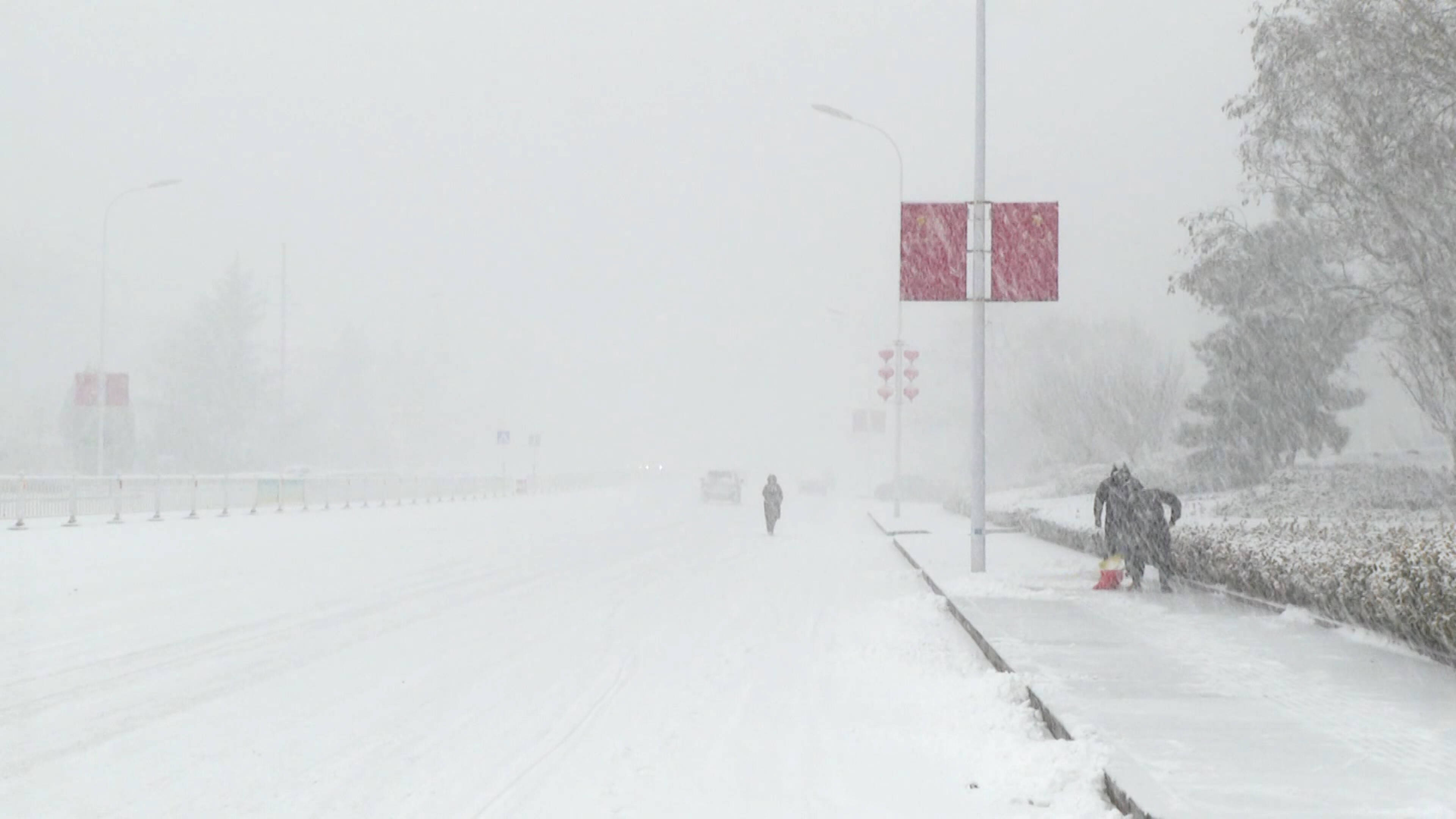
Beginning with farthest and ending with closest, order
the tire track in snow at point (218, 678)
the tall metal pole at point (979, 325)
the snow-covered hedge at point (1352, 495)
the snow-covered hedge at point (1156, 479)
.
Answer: the snow-covered hedge at point (1156, 479), the snow-covered hedge at point (1352, 495), the tall metal pole at point (979, 325), the tire track in snow at point (218, 678)

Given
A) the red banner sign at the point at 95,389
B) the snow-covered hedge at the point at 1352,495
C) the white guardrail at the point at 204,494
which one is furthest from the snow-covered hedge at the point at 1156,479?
the red banner sign at the point at 95,389

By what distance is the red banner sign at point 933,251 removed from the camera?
18.0 metres

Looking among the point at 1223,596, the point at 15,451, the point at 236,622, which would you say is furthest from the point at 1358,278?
the point at 15,451

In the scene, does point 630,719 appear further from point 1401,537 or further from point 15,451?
point 15,451

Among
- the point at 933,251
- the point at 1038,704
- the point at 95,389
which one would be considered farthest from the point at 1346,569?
the point at 95,389

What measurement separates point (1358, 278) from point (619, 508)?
29.2m

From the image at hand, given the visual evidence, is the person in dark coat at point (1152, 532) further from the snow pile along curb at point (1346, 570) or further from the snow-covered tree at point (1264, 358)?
the snow-covered tree at point (1264, 358)

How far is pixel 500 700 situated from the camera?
8.80 m

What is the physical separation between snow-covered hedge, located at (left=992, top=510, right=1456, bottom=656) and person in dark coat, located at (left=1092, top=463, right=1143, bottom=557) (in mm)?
1077

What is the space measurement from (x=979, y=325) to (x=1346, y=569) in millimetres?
7923

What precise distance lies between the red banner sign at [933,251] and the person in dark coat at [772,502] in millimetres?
12999

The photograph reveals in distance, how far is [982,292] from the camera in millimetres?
18203

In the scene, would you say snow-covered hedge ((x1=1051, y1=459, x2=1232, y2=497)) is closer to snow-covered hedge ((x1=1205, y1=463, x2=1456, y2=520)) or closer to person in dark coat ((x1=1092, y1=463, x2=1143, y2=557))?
snow-covered hedge ((x1=1205, y1=463, x2=1456, y2=520))

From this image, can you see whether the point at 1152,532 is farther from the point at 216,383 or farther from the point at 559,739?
the point at 216,383
